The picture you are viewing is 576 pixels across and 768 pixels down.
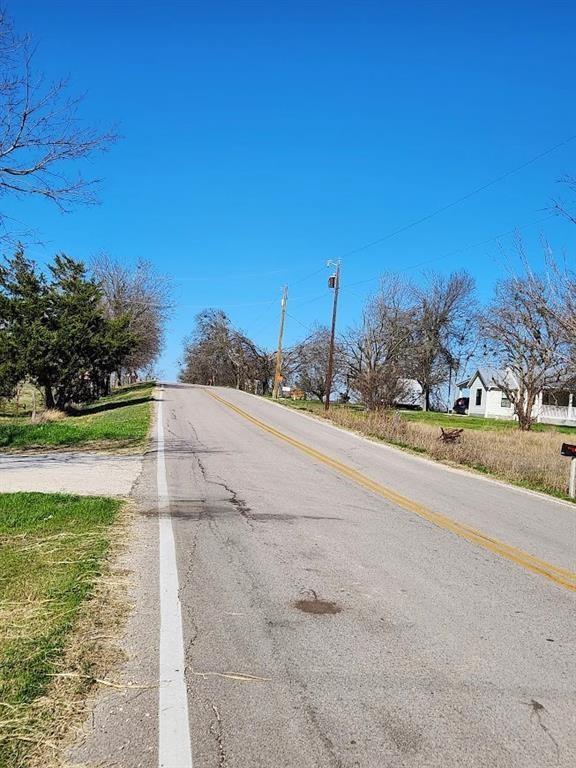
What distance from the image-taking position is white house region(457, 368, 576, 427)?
176 feet

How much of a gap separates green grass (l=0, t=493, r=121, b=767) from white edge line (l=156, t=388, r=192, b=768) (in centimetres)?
59

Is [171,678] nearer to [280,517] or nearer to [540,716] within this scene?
[540,716]

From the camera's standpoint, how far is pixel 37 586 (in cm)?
514

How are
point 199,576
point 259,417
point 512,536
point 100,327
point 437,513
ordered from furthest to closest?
point 100,327
point 259,417
point 437,513
point 512,536
point 199,576

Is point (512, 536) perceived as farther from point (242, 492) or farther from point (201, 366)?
point (201, 366)

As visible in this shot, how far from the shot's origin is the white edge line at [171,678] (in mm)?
3006

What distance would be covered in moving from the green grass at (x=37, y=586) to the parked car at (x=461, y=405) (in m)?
61.7

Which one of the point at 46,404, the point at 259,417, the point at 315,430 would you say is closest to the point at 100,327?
the point at 46,404

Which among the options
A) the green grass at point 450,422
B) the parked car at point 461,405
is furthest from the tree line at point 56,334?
the parked car at point 461,405

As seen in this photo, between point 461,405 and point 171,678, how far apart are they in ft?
219

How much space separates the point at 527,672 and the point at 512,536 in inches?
173

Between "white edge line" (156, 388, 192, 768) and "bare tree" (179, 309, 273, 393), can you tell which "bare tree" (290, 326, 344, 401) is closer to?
"bare tree" (179, 309, 273, 393)

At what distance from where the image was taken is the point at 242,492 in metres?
10.3

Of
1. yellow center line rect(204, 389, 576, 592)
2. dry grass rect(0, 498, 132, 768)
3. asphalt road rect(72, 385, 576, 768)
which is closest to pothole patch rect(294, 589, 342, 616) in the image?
asphalt road rect(72, 385, 576, 768)
